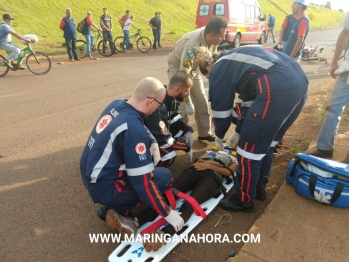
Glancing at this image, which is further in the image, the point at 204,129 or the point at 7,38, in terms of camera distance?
the point at 7,38

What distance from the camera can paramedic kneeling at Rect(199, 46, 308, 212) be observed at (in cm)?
237

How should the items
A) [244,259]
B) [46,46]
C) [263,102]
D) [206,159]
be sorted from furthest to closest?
[46,46] → [206,159] → [263,102] → [244,259]

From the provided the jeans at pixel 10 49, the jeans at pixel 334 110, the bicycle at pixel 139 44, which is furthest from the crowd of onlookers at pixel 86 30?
the jeans at pixel 334 110

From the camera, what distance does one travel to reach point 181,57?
Answer: 3818mm

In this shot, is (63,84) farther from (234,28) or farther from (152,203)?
(234,28)

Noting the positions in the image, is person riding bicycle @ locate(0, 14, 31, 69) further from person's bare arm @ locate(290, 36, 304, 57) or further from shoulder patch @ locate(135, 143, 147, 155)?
shoulder patch @ locate(135, 143, 147, 155)

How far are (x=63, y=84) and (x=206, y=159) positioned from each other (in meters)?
5.47

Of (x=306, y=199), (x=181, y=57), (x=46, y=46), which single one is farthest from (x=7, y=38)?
(x=306, y=199)

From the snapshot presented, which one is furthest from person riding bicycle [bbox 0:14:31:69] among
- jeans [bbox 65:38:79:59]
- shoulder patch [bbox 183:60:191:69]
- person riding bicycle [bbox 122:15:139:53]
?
Answer: shoulder patch [bbox 183:60:191:69]

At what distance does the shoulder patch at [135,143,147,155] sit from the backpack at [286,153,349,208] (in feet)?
5.53

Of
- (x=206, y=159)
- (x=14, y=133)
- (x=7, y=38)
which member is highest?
(x=7, y=38)

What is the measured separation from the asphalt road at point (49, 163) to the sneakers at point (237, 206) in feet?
3.02

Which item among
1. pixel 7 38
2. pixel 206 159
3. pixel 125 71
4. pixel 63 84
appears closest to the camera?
pixel 206 159

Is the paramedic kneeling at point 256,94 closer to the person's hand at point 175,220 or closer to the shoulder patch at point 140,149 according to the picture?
the person's hand at point 175,220
